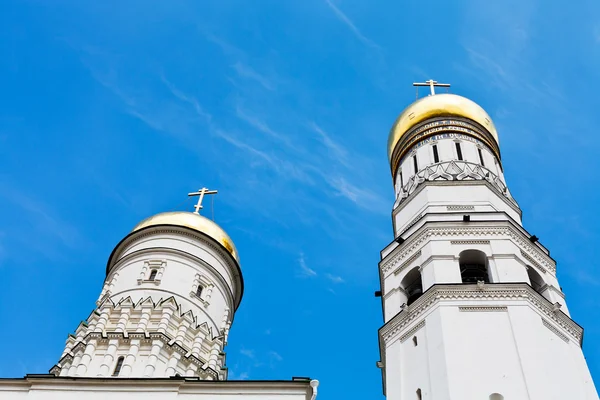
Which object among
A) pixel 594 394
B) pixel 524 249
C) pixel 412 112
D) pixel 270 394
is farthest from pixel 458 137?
pixel 270 394

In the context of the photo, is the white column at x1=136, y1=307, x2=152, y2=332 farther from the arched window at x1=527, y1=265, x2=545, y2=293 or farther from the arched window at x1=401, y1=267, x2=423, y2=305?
the arched window at x1=527, y1=265, x2=545, y2=293

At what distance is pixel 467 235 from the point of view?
18734 millimetres

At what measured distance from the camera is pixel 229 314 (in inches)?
927

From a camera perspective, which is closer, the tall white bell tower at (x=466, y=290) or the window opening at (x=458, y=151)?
the tall white bell tower at (x=466, y=290)

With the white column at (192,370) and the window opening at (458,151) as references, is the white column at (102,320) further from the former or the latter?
the window opening at (458,151)

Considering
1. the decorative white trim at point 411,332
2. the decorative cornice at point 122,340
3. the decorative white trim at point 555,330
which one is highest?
the decorative cornice at point 122,340

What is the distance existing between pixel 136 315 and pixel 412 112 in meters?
10.1

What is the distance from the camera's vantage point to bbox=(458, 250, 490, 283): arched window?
1827 centimetres

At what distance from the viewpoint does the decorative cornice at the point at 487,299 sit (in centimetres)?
1667

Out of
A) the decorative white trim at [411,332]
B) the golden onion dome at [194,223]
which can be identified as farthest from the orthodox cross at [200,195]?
the decorative white trim at [411,332]

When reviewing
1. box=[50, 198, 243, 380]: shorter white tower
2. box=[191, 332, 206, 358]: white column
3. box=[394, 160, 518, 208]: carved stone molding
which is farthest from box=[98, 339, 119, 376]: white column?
box=[394, 160, 518, 208]: carved stone molding

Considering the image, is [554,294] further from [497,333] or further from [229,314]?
[229,314]

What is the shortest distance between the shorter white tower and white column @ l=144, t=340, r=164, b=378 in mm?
26

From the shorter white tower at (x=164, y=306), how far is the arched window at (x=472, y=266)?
6.89m
